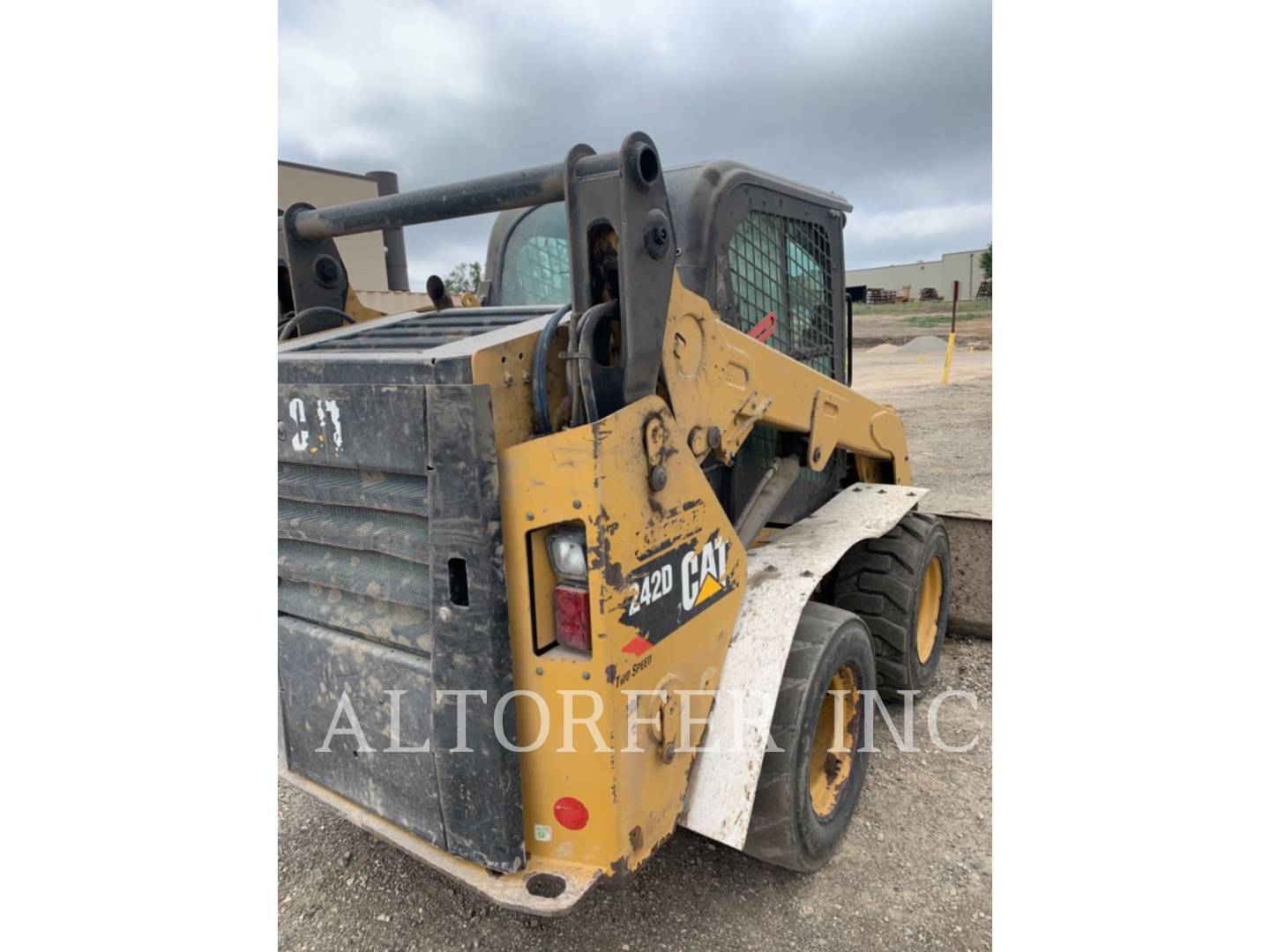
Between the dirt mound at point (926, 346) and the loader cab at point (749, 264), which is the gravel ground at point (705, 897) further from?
the dirt mound at point (926, 346)

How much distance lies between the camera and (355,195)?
76.0 feet

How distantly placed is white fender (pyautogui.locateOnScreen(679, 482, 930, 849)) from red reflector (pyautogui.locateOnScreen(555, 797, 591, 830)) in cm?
38

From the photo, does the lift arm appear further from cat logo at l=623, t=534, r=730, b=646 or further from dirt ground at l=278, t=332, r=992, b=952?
dirt ground at l=278, t=332, r=992, b=952

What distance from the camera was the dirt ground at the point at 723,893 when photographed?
2.46 metres

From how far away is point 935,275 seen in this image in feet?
176

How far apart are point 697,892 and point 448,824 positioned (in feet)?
3.20

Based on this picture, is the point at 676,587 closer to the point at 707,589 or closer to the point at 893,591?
Result: the point at 707,589

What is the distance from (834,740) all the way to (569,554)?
4.98 ft

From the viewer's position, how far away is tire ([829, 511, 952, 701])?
3541 millimetres

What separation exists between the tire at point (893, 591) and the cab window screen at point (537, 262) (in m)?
1.81

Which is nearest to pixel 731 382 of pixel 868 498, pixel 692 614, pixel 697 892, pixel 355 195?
pixel 692 614

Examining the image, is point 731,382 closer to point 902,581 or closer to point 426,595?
point 426,595

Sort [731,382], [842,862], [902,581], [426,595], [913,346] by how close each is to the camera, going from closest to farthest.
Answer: [426,595] → [731,382] → [842,862] → [902,581] → [913,346]

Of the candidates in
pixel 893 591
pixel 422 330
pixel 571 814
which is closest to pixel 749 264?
pixel 422 330
